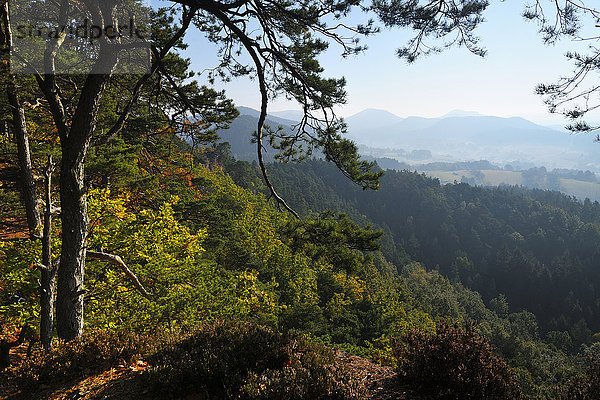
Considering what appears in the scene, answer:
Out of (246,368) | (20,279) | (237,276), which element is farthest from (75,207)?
(237,276)

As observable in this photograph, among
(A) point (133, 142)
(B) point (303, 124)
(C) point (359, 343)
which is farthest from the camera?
(C) point (359, 343)

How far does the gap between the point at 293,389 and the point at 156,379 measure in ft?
5.88

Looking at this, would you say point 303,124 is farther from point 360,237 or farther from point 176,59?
point 176,59

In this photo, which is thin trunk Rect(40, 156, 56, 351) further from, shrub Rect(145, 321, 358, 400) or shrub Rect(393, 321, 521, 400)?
shrub Rect(393, 321, 521, 400)

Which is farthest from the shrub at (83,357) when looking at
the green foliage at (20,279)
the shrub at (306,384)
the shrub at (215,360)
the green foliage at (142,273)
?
the green foliage at (20,279)

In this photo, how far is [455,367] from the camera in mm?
3619

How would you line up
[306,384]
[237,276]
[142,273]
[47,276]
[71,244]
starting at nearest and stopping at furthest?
[306,384], [71,244], [47,276], [142,273], [237,276]

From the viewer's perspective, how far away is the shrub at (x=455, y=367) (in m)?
3.46

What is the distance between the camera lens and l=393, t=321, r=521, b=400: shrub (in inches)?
136

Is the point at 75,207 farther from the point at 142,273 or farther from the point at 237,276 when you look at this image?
the point at 237,276

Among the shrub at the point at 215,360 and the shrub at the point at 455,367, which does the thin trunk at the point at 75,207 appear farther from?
the shrub at the point at 455,367

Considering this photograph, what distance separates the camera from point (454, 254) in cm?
11288

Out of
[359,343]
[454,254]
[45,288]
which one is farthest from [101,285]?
[454,254]

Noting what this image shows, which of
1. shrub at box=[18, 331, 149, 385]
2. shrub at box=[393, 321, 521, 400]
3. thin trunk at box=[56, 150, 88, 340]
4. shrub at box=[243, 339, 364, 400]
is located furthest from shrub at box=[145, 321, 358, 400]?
thin trunk at box=[56, 150, 88, 340]
